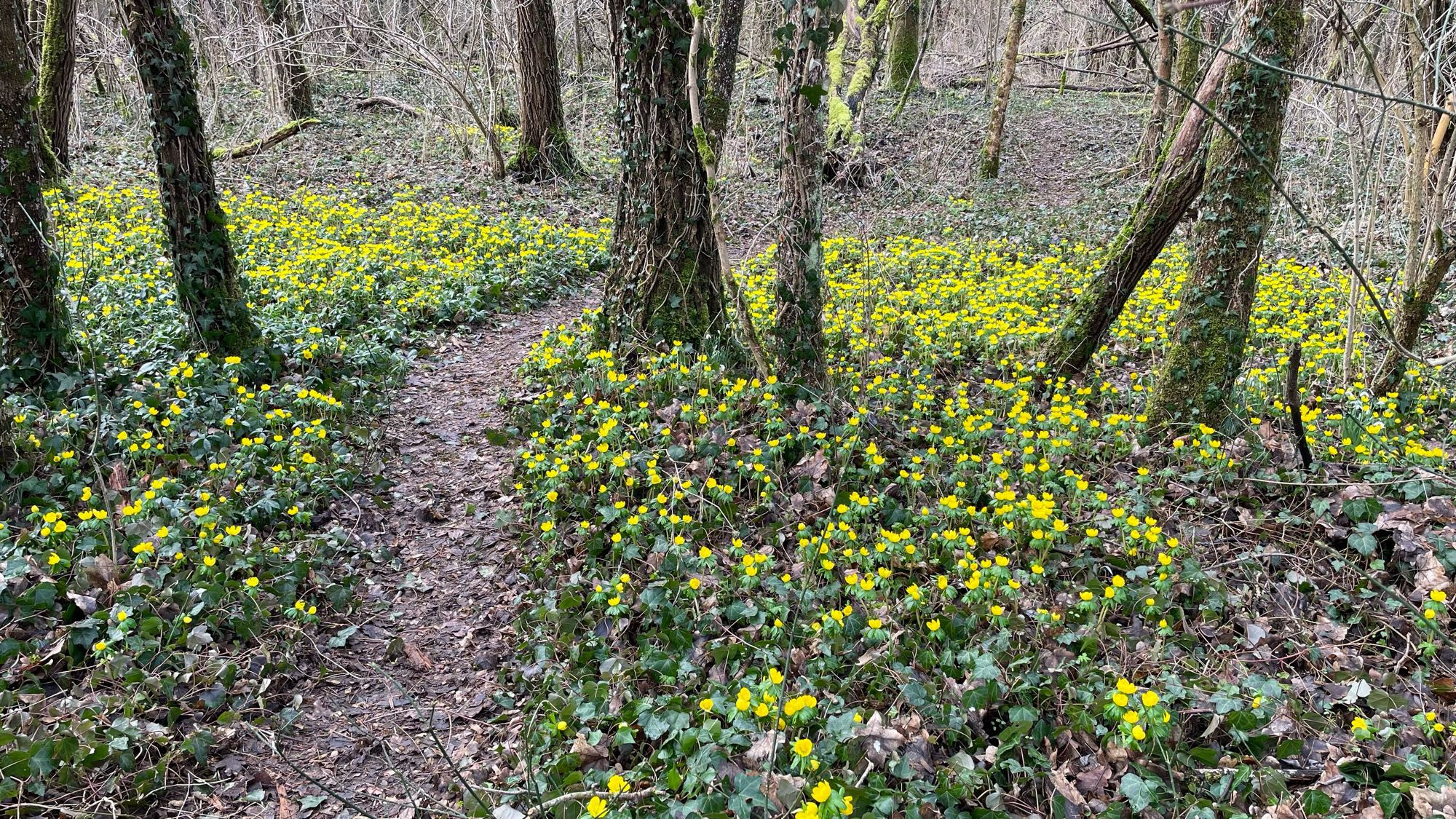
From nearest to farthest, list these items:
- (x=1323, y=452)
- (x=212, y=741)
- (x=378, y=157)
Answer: (x=212, y=741) → (x=1323, y=452) → (x=378, y=157)

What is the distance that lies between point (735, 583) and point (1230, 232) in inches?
134

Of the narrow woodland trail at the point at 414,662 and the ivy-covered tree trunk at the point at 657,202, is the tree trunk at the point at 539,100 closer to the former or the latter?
the ivy-covered tree trunk at the point at 657,202

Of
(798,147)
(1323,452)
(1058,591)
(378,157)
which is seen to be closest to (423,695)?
(1058,591)

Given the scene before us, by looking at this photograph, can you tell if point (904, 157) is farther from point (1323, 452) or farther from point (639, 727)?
point (639, 727)

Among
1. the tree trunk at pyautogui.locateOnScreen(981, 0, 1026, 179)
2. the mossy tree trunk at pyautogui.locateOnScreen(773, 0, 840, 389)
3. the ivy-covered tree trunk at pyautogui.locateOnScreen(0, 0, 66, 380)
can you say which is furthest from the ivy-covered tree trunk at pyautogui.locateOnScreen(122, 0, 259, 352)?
the tree trunk at pyautogui.locateOnScreen(981, 0, 1026, 179)

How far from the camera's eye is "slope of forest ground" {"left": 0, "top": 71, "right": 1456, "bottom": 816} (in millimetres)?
3045

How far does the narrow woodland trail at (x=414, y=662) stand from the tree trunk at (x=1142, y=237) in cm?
395

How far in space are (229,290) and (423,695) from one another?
3.67 metres

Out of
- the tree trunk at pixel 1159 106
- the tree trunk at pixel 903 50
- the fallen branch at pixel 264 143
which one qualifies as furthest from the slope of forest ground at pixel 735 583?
the tree trunk at pixel 903 50

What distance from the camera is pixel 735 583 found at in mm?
3959

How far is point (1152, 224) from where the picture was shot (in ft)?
18.5

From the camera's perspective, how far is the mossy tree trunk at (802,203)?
4555 millimetres

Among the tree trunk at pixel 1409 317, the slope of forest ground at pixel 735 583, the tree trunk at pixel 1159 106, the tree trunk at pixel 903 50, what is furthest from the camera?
the tree trunk at pixel 903 50

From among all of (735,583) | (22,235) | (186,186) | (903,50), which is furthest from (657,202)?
(903,50)
